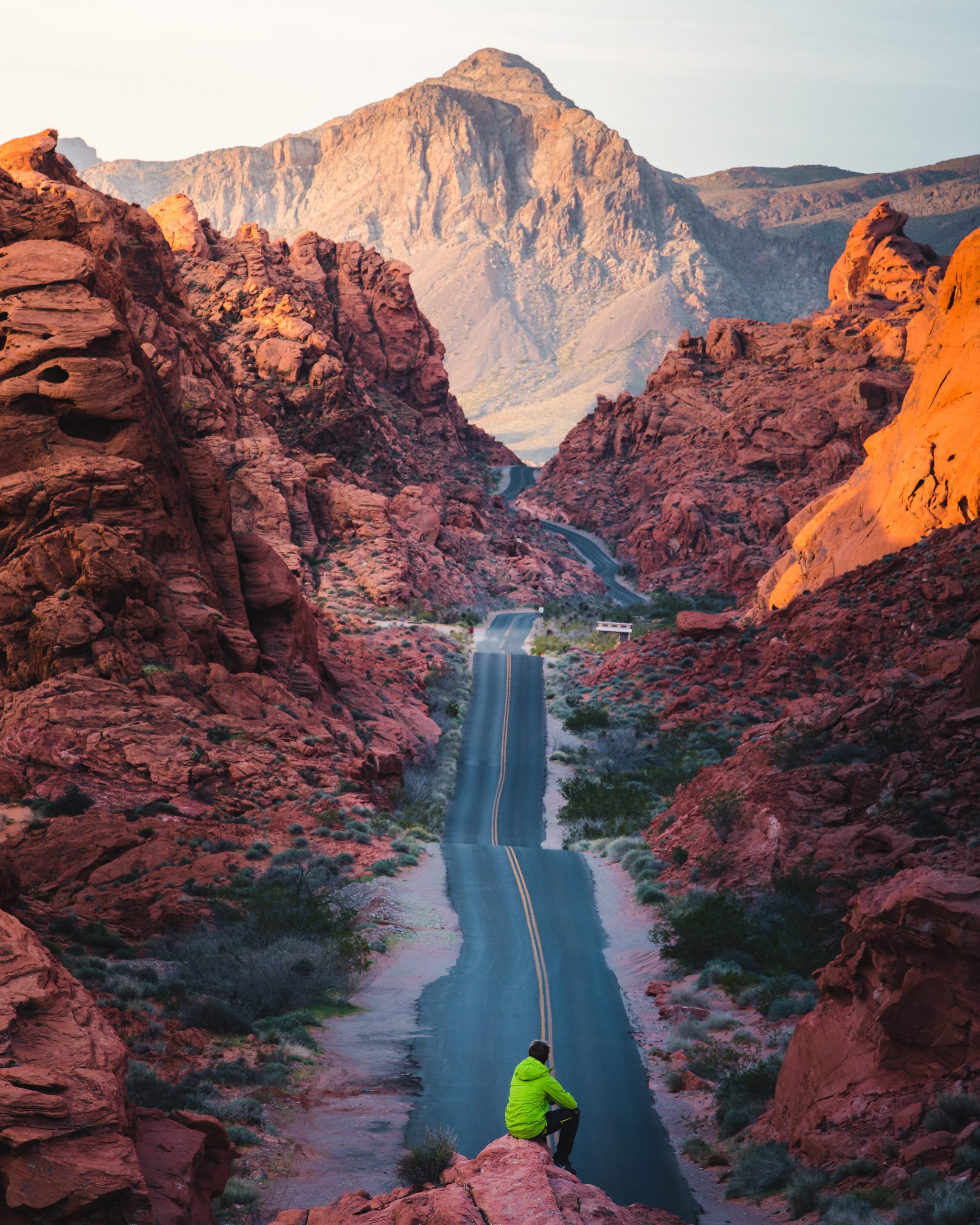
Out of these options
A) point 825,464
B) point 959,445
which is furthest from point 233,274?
point 959,445

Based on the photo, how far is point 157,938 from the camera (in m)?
19.4

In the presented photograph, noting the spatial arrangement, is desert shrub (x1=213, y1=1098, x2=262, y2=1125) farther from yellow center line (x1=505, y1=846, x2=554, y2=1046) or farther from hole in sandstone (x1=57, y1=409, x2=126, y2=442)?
hole in sandstone (x1=57, y1=409, x2=126, y2=442)

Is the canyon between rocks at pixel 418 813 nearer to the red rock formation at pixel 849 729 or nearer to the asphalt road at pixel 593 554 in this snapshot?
the red rock formation at pixel 849 729

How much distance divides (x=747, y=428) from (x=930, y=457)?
5971 cm

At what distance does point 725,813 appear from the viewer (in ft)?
88.2

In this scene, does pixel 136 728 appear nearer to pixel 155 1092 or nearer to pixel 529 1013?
pixel 529 1013

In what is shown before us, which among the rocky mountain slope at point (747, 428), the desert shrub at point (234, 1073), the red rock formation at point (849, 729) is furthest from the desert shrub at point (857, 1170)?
the rocky mountain slope at point (747, 428)

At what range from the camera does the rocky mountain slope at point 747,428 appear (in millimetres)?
88562

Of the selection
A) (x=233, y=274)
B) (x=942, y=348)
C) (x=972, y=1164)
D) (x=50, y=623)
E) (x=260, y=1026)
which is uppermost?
(x=233, y=274)

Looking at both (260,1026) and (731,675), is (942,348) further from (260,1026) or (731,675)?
(260,1026)

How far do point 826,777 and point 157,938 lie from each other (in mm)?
15443

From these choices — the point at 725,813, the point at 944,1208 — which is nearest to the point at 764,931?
the point at 725,813

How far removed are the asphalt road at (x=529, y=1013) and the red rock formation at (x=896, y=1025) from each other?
2108 mm

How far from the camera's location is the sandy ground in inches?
507
